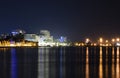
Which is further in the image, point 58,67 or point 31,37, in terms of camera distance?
point 31,37

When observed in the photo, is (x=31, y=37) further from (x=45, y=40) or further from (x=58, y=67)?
(x=58, y=67)

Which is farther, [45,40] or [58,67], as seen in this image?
[45,40]

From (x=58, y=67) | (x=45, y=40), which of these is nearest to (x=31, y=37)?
(x=45, y=40)

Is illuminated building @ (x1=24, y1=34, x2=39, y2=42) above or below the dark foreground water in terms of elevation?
above

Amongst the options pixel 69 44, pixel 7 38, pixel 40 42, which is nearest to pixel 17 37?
pixel 7 38

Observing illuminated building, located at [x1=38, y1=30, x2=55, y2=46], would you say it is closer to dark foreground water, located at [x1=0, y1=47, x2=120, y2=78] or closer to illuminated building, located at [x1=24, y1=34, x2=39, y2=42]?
illuminated building, located at [x1=24, y1=34, x2=39, y2=42]

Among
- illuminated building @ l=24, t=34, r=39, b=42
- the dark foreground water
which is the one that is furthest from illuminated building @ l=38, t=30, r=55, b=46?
the dark foreground water

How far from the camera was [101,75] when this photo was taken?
24.9 m

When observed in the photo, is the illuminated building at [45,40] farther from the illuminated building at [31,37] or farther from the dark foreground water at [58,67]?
the dark foreground water at [58,67]

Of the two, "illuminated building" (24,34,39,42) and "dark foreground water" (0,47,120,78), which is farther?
"illuminated building" (24,34,39,42)

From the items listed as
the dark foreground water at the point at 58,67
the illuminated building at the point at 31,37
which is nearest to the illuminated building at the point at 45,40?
the illuminated building at the point at 31,37

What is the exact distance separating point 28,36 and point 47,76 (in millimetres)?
135348

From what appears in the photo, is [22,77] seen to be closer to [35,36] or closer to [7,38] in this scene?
[7,38]

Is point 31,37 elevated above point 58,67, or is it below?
above
